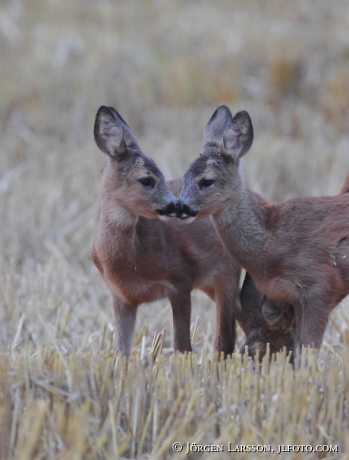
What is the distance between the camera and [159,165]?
1082 centimetres

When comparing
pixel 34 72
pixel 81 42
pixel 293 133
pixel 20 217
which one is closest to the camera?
pixel 20 217

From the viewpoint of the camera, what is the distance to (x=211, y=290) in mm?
6172

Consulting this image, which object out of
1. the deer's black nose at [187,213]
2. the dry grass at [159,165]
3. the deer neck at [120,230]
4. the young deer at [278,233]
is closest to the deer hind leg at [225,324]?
the dry grass at [159,165]

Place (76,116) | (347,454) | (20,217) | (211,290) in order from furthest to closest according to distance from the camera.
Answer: (76,116) < (20,217) < (211,290) < (347,454)

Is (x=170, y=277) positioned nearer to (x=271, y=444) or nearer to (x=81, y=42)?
(x=271, y=444)

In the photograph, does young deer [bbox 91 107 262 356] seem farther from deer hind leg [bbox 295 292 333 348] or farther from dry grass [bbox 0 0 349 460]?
deer hind leg [bbox 295 292 333 348]

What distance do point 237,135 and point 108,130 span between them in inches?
32.3

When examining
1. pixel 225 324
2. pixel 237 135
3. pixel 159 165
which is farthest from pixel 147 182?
pixel 159 165

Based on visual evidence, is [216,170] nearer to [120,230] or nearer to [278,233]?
[278,233]

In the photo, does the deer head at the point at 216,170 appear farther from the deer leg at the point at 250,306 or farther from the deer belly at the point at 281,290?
the deer leg at the point at 250,306

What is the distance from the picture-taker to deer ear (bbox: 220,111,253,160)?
5441 mm

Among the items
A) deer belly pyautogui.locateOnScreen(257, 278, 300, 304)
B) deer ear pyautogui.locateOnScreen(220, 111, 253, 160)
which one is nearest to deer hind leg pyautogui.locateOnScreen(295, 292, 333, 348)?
deer belly pyautogui.locateOnScreen(257, 278, 300, 304)

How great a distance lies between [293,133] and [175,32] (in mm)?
4970

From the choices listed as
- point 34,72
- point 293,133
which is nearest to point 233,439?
point 293,133
